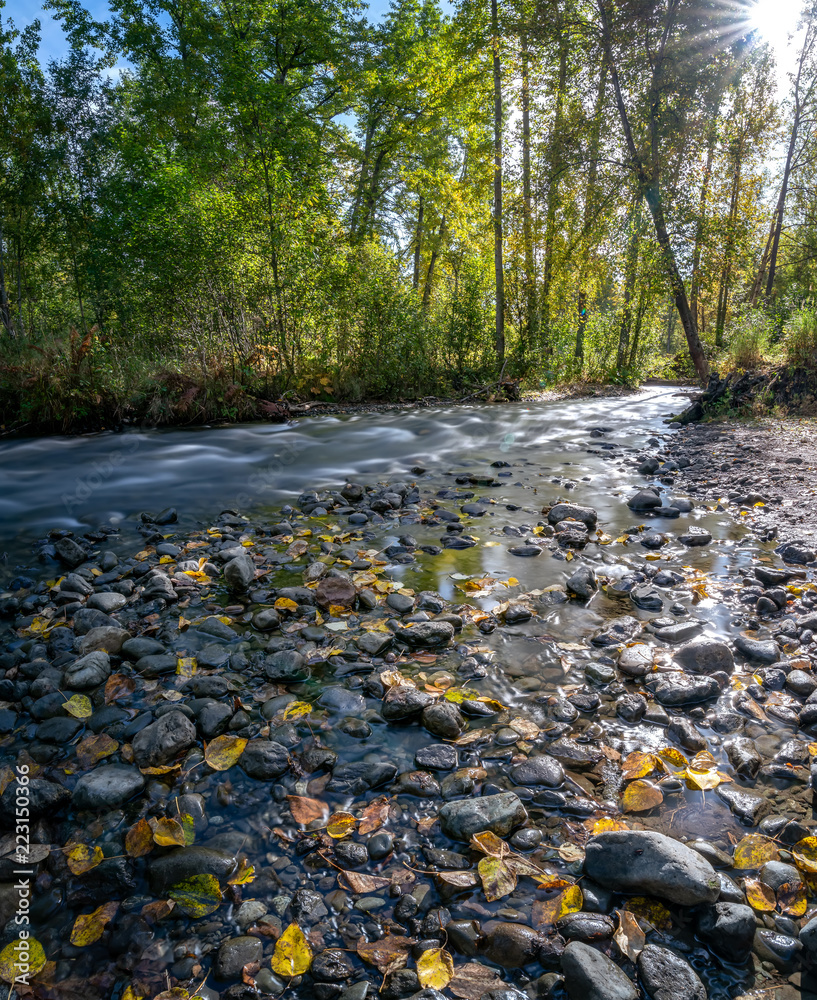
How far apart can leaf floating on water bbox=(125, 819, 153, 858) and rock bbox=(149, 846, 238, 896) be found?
0.06 meters

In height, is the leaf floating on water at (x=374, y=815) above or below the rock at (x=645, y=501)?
below

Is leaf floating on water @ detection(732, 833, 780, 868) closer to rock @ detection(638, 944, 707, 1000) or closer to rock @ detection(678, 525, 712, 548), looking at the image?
rock @ detection(638, 944, 707, 1000)

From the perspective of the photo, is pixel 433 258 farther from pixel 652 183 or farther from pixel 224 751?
pixel 224 751

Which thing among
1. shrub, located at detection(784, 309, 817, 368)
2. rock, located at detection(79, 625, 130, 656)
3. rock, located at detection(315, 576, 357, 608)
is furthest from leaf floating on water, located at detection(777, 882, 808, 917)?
shrub, located at detection(784, 309, 817, 368)

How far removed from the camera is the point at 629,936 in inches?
51.6

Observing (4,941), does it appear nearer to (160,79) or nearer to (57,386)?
(57,386)

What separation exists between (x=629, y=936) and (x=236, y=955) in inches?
37.5

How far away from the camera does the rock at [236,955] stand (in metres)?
1.27

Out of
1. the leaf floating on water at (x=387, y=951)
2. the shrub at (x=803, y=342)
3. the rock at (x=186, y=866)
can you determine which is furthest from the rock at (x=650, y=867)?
the shrub at (x=803, y=342)

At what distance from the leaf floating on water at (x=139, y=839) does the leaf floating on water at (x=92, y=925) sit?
0.49 ft

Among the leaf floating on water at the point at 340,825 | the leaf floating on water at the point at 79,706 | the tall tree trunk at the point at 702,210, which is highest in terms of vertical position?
the tall tree trunk at the point at 702,210

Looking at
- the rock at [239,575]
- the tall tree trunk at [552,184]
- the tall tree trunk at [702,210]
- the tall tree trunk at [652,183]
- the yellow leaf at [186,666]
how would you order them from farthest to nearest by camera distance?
1. the tall tree trunk at [552,184]
2. the tall tree trunk at [652,183]
3. the tall tree trunk at [702,210]
4. the rock at [239,575]
5. the yellow leaf at [186,666]

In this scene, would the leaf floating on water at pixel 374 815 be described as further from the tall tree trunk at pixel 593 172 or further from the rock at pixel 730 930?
the tall tree trunk at pixel 593 172

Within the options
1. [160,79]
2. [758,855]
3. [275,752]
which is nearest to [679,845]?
[758,855]
